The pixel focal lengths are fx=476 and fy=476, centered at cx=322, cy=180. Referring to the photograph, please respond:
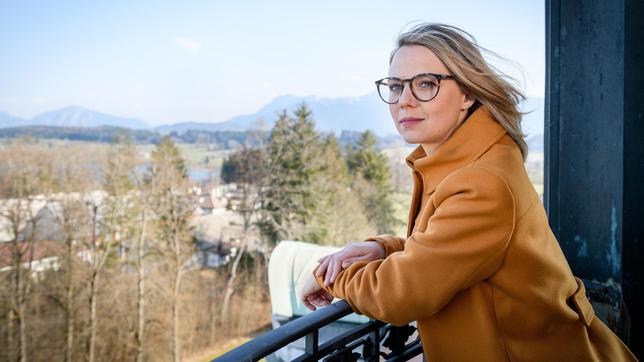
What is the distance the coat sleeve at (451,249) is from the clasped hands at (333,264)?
26cm

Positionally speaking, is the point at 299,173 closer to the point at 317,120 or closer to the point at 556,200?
the point at 317,120

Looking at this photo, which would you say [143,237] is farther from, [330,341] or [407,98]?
[407,98]

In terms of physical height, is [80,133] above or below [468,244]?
above

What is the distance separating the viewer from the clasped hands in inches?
54.2

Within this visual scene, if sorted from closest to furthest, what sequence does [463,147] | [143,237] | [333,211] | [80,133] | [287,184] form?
[463,147], [143,237], [287,184], [333,211], [80,133]

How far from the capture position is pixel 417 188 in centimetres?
139

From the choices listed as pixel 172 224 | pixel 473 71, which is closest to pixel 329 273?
pixel 473 71

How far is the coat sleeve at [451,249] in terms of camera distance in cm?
103

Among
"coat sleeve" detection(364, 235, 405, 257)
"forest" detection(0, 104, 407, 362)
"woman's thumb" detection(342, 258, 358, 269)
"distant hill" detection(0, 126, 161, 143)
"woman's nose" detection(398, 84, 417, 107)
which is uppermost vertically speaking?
"distant hill" detection(0, 126, 161, 143)

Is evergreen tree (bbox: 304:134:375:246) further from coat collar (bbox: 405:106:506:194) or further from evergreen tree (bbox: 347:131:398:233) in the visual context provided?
coat collar (bbox: 405:106:506:194)

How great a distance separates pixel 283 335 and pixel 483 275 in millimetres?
535

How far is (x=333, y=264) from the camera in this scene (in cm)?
139

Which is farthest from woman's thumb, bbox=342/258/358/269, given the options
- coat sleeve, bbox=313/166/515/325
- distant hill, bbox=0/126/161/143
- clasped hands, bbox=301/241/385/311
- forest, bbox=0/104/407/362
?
distant hill, bbox=0/126/161/143

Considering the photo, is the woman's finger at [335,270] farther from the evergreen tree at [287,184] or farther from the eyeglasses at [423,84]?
the evergreen tree at [287,184]
